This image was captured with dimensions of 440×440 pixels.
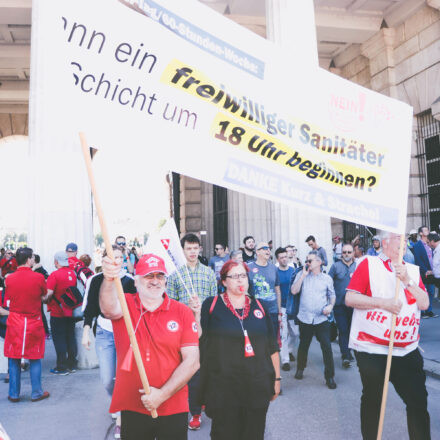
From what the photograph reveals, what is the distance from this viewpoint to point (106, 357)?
15.2ft

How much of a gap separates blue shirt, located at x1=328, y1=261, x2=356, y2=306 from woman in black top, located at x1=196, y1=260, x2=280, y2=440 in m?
4.17

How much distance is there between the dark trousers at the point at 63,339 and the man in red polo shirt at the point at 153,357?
462 cm

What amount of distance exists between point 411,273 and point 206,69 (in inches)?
84.1

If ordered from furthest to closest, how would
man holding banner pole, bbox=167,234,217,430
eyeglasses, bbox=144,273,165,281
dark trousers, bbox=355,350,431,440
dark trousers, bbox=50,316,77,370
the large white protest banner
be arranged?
dark trousers, bbox=50,316,77,370 → man holding banner pole, bbox=167,234,217,430 → dark trousers, bbox=355,350,431,440 → eyeglasses, bbox=144,273,165,281 → the large white protest banner

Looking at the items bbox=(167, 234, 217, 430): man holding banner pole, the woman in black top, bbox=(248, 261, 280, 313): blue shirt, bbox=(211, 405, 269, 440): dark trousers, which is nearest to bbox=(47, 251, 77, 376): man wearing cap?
bbox=(167, 234, 217, 430): man holding banner pole

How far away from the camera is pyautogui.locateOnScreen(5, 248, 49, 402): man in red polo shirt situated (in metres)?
5.52

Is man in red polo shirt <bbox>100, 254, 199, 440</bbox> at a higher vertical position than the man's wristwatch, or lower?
lower

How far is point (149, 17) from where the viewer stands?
2.69m

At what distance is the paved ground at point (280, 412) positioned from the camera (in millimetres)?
4414

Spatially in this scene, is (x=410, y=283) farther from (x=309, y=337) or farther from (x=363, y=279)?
(x=309, y=337)

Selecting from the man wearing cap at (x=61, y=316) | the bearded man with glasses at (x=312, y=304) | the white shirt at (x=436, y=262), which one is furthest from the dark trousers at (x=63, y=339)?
the white shirt at (x=436, y=262)

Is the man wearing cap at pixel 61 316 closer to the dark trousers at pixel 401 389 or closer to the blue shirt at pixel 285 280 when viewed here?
the blue shirt at pixel 285 280

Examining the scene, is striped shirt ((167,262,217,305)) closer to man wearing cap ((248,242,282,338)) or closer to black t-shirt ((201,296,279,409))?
man wearing cap ((248,242,282,338))

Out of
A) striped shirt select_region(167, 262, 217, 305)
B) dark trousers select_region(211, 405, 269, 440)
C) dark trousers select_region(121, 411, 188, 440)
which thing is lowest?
dark trousers select_region(211, 405, 269, 440)
